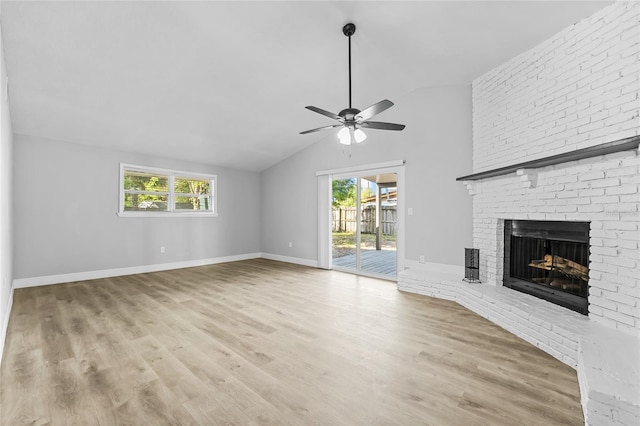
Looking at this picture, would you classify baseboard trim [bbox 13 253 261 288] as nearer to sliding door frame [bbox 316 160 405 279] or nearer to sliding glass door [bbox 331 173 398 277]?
sliding door frame [bbox 316 160 405 279]

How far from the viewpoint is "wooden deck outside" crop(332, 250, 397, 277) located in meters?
5.46

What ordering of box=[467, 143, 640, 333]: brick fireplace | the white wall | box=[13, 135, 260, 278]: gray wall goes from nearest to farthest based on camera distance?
box=[467, 143, 640, 333]: brick fireplace → the white wall → box=[13, 135, 260, 278]: gray wall

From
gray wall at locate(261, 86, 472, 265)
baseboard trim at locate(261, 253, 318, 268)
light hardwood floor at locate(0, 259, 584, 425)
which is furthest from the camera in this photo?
baseboard trim at locate(261, 253, 318, 268)

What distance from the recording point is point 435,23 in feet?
9.82

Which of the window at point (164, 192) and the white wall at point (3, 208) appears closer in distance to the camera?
the white wall at point (3, 208)

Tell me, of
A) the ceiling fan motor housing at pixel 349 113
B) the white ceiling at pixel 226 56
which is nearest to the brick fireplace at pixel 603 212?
the white ceiling at pixel 226 56

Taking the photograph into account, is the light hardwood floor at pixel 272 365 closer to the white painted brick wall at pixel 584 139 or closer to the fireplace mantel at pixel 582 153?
the white painted brick wall at pixel 584 139

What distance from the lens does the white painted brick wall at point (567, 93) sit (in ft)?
7.72

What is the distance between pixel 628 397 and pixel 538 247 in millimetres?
2102

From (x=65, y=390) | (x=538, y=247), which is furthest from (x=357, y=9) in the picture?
(x=65, y=390)

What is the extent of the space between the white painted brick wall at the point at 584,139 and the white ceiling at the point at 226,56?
26 centimetres

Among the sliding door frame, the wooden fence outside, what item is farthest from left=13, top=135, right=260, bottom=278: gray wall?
the wooden fence outside

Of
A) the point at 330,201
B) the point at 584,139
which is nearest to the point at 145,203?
the point at 330,201

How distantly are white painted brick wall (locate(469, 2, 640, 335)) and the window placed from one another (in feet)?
18.7
